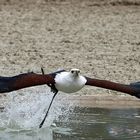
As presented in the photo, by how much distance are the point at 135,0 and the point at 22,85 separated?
491 inches

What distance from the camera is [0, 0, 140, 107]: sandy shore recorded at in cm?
1163

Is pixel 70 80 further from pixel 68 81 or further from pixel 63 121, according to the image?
pixel 63 121

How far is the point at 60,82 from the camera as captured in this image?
6973 millimetres

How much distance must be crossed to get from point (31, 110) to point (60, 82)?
1645 millimetres

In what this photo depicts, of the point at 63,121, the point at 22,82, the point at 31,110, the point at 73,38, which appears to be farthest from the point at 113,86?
the point at 73,38

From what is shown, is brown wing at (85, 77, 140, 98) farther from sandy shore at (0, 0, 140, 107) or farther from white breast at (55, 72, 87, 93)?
sandy shore at (0, 0, 140, 107)

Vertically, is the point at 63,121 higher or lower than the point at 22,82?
lower

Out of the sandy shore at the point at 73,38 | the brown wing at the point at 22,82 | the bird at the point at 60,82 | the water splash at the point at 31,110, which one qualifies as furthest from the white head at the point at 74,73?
the sandy shore at the point at 73,38

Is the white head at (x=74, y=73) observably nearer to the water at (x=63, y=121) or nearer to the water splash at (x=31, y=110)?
the water at (x=63, y=121)

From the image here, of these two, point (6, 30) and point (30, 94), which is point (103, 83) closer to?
point (30, 94)

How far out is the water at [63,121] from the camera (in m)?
7.71

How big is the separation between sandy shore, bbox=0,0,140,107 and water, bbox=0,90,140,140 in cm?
78

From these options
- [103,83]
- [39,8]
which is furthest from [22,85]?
[39,8]

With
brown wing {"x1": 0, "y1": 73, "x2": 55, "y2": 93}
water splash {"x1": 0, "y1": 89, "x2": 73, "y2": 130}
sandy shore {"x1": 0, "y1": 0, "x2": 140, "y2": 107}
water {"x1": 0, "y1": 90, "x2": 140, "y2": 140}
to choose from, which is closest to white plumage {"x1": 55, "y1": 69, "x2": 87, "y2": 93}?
brown wing {"x1": 0, "y1": 73, "x2": 55, "y2": 93}
